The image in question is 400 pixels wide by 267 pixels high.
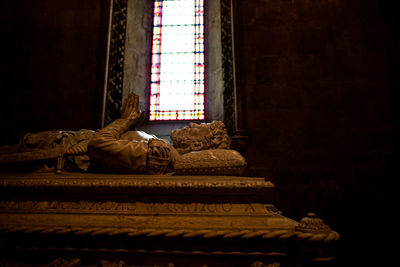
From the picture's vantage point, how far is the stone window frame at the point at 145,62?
3996mm

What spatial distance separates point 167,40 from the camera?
481cm

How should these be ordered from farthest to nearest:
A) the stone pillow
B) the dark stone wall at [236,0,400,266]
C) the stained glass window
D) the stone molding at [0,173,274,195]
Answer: the stained glass window
the dark stone wall at [236,0,400,266]
the stone pillow
the stone molding at [0,173,274,195]

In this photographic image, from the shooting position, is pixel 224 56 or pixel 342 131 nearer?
pixel 342 131

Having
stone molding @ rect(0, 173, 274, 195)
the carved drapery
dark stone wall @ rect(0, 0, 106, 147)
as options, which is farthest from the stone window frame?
stone molding @ rect(0, 173, 274, 195)

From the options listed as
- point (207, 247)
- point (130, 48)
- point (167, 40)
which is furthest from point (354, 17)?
point (207, 247)

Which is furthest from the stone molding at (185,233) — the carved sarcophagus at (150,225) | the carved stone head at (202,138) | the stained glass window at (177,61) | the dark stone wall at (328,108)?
the stained glass window at (177,61)

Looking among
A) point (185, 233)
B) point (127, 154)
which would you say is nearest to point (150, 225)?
point (185, 233)

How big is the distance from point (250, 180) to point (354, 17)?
3.74 m

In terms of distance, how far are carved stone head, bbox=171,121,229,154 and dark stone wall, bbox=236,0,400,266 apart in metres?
1.43

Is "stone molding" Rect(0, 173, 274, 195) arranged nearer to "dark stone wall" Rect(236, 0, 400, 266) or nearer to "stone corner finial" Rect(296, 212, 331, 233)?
"stone corner finial" Rect(296, 212, 331, 233)

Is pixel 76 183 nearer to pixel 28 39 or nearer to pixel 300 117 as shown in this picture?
pixel 300 117

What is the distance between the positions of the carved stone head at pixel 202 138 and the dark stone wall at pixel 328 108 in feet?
4.68

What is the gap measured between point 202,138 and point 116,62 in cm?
250

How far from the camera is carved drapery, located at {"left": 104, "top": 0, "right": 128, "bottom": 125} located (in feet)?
13.0
